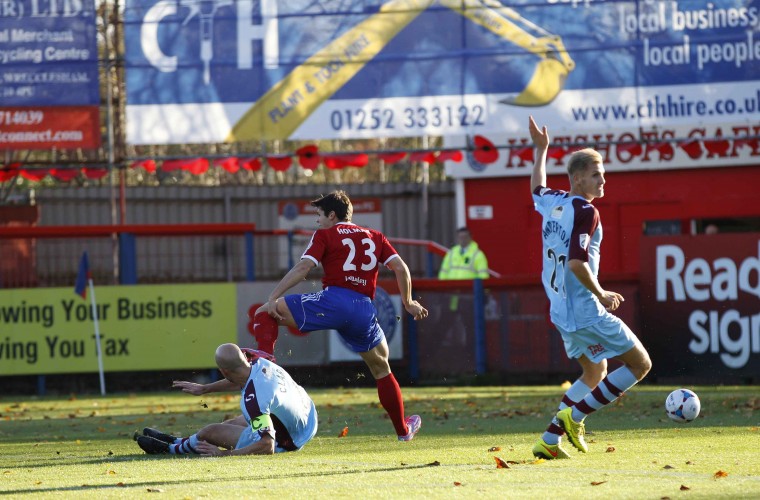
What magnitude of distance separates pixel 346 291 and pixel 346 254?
27 centimetres

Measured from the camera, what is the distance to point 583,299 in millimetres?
8742

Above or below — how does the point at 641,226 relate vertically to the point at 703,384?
above

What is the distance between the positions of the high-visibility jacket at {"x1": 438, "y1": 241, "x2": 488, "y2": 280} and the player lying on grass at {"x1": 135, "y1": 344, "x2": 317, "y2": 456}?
426 inches

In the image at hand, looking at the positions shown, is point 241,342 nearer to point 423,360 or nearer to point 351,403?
point 423,360

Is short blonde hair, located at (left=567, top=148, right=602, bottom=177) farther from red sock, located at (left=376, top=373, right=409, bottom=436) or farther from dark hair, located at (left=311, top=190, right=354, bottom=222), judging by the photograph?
red sock, located at (left=376, top=373, right=409, bottom=436)

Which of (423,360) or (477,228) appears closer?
(423,360)

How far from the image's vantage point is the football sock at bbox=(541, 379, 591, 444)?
8.69 meters

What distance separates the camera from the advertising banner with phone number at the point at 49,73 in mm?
19219

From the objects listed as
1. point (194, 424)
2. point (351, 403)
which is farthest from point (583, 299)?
point (351, 403)

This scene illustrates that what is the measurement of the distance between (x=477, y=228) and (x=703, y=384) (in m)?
9.73

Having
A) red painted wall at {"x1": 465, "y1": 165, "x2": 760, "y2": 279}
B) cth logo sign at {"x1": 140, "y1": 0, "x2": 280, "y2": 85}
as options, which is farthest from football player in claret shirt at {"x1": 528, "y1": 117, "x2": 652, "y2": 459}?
red painted wall at {"x1": 465, "y1": 165, "x2": 760, "y2": 279}

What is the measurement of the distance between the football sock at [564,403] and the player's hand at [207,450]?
2202mm

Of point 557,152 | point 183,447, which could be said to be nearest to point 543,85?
point 557,152

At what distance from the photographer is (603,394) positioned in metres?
→ 8.73
